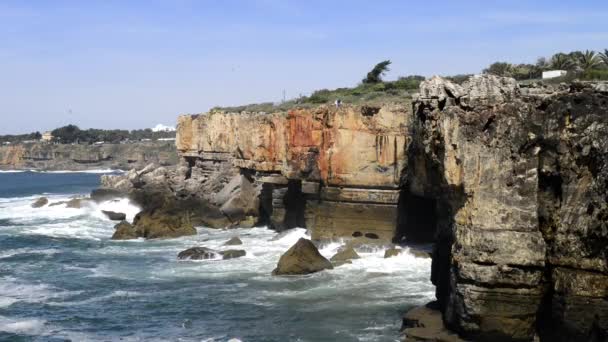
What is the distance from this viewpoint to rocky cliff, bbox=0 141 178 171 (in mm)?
126363

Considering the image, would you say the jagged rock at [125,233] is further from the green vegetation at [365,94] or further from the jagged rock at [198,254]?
the green vegetation at [365,94]

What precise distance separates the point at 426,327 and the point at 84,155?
127750 millimetres

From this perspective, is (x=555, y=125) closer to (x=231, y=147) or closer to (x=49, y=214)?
(x=231, y=147)

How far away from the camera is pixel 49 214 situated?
53.7 metres

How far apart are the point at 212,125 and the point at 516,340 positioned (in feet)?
128

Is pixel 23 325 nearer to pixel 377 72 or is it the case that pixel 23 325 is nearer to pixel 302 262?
pixel 302 262

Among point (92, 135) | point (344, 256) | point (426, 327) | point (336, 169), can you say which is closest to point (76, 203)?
point (336, 169)

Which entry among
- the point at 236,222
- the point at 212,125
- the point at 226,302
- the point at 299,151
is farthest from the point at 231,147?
the point at 226,302

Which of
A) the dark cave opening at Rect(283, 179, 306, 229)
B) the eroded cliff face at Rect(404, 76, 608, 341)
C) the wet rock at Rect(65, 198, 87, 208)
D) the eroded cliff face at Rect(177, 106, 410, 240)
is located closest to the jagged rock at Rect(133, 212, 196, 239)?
the eroded cliff face at Rect(177, 106, 410, 240)

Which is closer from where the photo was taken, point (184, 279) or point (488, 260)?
point (488, 260)

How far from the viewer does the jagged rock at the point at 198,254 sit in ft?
102

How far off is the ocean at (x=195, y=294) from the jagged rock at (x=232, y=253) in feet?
1.82

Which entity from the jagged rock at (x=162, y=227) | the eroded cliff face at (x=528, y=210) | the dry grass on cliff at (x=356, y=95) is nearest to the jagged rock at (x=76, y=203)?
the dry grass on cliff at (x=356, y=95)

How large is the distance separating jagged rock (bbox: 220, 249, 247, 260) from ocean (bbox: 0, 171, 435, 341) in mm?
555
